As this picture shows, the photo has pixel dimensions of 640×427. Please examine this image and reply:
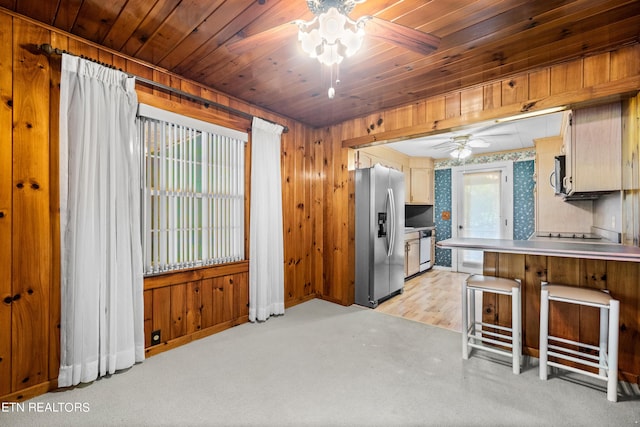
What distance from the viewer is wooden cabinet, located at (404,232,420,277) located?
5.04 m

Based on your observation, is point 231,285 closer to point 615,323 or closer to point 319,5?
point 319,5

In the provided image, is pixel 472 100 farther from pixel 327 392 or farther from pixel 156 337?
pixel 156 337

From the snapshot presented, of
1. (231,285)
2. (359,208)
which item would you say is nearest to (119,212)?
(231,285)

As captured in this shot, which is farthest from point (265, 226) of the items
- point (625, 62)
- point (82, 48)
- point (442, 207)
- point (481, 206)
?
point (481, 206)

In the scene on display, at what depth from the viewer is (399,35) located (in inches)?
56.4

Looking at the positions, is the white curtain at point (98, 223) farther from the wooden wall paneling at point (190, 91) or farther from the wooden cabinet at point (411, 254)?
the wooden cabinet at point (411, 254)

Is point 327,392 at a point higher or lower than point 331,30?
lower

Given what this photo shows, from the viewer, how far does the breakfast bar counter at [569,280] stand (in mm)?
1992

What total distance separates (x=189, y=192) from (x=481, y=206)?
17.8ft

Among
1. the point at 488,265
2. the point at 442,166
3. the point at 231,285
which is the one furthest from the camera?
the point at 442,166

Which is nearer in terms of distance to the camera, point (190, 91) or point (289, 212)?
point (190, 91)

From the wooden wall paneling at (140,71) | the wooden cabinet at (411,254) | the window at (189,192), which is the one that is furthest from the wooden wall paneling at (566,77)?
the wooden wall paneling at (140,71)

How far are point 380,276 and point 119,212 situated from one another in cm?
297

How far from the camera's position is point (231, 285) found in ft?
9.80
